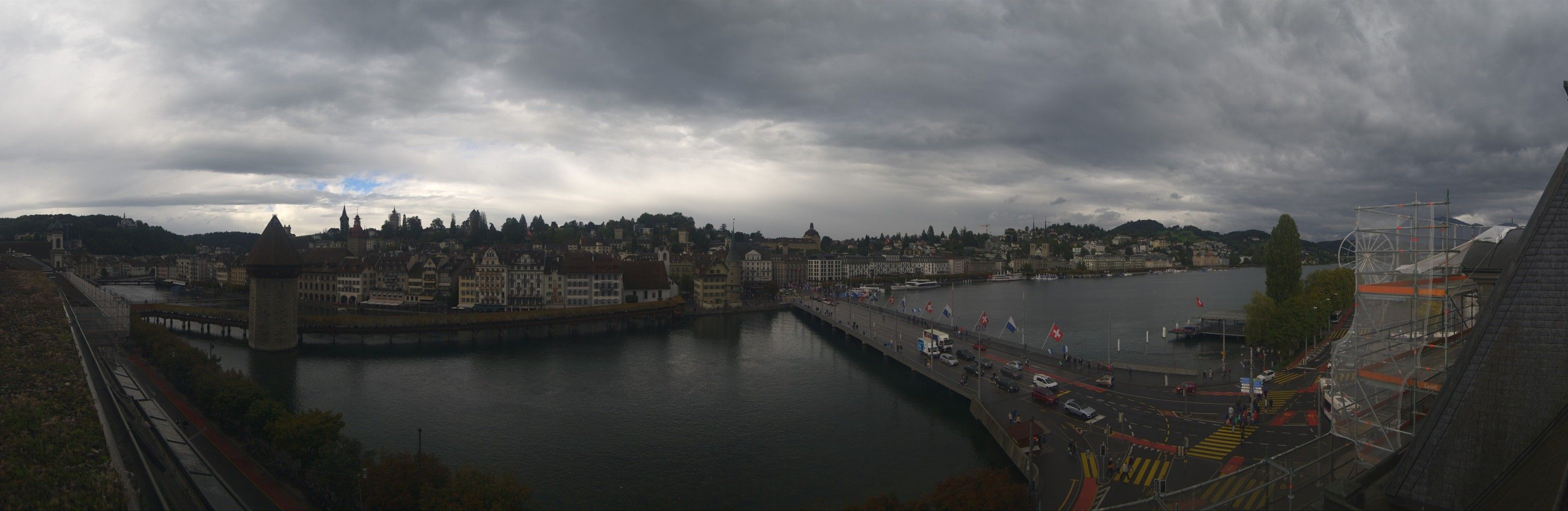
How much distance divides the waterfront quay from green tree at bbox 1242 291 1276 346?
355cm

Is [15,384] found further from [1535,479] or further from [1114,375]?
[1114,375]

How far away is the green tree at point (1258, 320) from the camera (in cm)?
3391

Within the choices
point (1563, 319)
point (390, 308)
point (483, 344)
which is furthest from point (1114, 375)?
point (390, 308)

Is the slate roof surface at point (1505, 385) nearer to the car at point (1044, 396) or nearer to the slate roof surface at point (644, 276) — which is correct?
the car at point (1044, 396)

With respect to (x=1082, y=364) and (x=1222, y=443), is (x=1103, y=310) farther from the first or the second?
(x=1222, y=443)

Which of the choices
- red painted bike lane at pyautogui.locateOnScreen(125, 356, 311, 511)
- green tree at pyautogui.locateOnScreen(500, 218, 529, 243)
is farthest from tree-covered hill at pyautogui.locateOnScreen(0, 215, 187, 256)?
red painted bike lane at pyautogui.locateOnScreen(125, 356, 311, 511)

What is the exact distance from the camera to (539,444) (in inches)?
846

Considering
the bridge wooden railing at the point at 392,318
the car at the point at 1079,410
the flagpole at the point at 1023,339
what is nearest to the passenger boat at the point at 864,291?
the flagpole at the point at 1023,339

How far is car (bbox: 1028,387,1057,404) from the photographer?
73.8ft

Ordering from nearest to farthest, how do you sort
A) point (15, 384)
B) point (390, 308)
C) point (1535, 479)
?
point (1535, 479)
point (15, 384)
point (390, 308)

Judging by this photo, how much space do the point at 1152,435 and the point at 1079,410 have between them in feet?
7.58

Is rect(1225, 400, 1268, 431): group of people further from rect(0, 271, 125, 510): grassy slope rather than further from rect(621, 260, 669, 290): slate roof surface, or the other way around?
rect(621, 260, 669, 290): slate roof surface

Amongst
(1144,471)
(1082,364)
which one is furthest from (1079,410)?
(1082,364)

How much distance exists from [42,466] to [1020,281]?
423 feet
